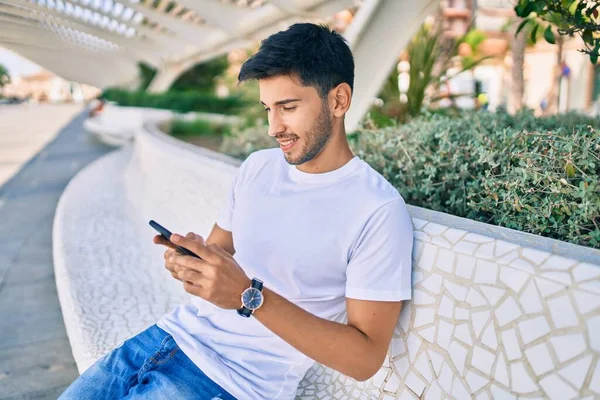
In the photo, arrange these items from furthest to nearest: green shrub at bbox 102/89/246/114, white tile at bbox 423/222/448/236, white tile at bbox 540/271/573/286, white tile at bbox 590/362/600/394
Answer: green shrub at bbox 102/89/246/114
white tile at bbox 423/222/448/236
white tile at bbox 540/271/573/286
white tile at bbox 590/362/600/394

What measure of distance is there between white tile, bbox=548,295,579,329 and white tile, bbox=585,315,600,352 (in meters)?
0.03

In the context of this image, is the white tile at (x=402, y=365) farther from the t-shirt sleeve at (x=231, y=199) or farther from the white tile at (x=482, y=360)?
the t-shirt sleeve at (x=231, y=199)

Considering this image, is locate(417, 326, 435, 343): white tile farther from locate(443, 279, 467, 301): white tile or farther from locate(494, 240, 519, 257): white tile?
locate(494, 240, 519, 257): white tile

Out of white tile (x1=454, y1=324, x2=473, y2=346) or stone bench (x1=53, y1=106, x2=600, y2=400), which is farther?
white tile (x1=454, y1=324, x2=473, y2=346)

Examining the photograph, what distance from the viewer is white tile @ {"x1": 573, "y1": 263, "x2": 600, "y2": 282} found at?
1425mm

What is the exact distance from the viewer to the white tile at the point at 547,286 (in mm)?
1481

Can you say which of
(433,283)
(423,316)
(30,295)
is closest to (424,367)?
(423,316)

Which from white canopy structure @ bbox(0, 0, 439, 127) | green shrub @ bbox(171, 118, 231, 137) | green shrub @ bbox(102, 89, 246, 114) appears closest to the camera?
white canopy structure @ bbox(0, 0, 439, 127)

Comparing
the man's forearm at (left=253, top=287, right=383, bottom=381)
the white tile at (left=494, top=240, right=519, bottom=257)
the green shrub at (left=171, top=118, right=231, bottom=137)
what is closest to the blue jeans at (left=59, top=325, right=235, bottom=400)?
the man's forearm at (left=253, top=287, right=383, bottom=381)

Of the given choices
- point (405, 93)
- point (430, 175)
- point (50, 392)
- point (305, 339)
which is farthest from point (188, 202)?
point (305, 339)

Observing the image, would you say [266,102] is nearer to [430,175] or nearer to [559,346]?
[559,346]

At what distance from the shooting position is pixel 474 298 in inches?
66.9

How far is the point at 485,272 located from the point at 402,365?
0.48 m

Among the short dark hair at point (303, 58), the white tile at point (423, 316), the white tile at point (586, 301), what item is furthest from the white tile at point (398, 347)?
the short dark hair at point (303, 58)
